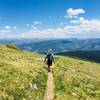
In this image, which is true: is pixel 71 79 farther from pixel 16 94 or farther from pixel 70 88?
pixel 16 94

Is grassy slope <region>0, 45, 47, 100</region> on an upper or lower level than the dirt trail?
upper

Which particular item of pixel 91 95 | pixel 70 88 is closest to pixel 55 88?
pixel 70 88

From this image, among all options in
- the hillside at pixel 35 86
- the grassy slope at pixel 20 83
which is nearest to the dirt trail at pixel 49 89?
the hillside at pixel 35 86

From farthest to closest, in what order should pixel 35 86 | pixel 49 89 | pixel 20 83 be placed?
pixel 49 89 → pixel 35 86 → pixel 20 83

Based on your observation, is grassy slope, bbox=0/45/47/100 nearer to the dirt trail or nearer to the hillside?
the hillside

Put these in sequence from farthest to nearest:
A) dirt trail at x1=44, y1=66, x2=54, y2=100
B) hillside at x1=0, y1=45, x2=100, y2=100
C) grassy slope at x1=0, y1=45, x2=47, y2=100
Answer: dirt trail at x1=44, y1=66, x2=54, y2=100 → hillside at x1=0, y1=45, x2=100, y2=100 → grassy slope at x1=0, y1=45, x2=47, y2=100

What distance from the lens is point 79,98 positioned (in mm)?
27156

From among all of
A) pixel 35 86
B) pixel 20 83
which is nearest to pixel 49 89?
pixel 35 86

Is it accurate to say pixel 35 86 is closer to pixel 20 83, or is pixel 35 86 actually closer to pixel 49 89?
pixel 20 83

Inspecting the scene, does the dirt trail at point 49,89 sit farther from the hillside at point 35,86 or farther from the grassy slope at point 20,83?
the grassy slope at point 20,83

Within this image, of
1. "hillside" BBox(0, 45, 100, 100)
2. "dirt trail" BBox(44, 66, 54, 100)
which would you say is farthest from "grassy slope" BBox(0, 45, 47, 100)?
"dirt trail" BBox(44, 66, 54, 100)

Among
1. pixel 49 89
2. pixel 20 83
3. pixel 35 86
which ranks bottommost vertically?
pixel 49 89

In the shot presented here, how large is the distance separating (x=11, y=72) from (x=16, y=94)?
6.24m

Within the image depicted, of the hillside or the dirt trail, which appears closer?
the hillside
